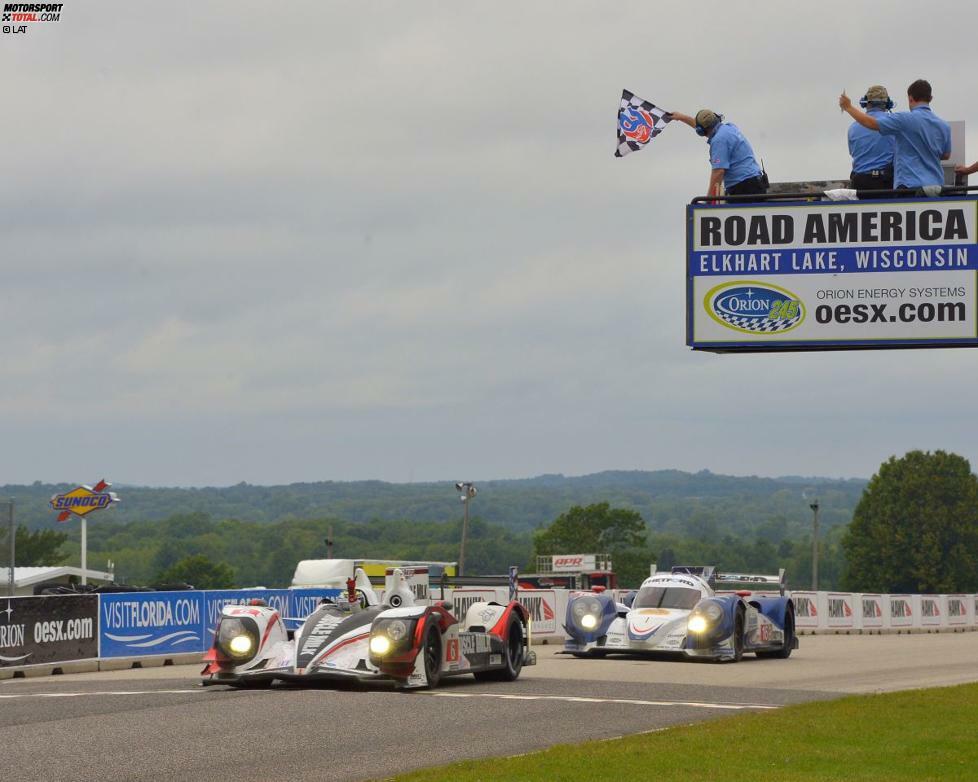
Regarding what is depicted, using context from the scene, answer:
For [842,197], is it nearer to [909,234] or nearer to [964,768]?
[909,234]

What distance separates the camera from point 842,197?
12477 mm

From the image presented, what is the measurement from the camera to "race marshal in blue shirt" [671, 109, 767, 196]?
12750 millimetres

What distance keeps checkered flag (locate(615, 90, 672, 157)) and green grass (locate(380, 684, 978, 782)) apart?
5240mm

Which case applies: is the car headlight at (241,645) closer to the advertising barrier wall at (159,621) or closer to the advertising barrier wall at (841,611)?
the advertising barrier wall at (159,621)

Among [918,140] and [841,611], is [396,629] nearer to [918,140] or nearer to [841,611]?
[918,140]

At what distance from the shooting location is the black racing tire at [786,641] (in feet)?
94.0

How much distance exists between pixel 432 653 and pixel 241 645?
7.62 ft

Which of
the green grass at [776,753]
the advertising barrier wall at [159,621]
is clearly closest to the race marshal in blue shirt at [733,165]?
the green grass at [776,753]

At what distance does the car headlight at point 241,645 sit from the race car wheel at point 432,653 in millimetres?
2066

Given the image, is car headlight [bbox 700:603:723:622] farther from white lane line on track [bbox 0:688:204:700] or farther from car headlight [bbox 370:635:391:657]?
white lane line on track [bbox 0:688:204:700]

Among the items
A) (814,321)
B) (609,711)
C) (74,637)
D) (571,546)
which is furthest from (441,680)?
(571,546)

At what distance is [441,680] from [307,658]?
255 centimetres

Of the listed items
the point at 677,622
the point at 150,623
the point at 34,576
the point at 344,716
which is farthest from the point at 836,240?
the point at 34,576

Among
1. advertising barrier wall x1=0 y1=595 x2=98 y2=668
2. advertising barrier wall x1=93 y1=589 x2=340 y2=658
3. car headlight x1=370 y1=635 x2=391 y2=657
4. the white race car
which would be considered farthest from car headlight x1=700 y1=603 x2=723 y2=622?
advertising barrier wall x1=0 y1=595 x2=98 y2=668
